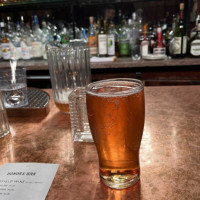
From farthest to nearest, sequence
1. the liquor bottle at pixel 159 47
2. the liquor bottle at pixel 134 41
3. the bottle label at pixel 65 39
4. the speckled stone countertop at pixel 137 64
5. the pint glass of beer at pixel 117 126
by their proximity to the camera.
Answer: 1. the bottle label at pixel 65 39
2. the liquor bottle at pixel 134 41
3. the liquor bottle at pixel 159 47
4. the speckled stone countertop at pixel 137 64
5. the pint glass of beer at pixel 117 126

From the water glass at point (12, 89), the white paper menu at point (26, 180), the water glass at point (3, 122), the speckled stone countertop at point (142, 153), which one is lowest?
the white paper menu at point (26, 180)

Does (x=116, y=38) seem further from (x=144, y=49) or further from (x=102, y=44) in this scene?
(x=144, y=49)

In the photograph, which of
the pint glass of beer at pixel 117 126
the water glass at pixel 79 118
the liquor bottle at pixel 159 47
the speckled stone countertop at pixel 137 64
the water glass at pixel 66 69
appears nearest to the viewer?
the pint glass of beer at pixel 117 126

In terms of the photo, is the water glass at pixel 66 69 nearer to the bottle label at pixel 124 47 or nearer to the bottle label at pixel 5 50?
the bottle label at pixel 124 47

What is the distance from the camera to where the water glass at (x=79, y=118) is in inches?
24.5

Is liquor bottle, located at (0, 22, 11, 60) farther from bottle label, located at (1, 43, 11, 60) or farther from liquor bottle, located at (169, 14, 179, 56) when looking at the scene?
liquor bottle, located at (169, 14, 179, 56)

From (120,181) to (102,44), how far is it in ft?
6.17

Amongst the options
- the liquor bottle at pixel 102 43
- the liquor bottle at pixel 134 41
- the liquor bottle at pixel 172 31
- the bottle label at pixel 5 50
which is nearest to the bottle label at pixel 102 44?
the liquor bottle at pixel 102 43

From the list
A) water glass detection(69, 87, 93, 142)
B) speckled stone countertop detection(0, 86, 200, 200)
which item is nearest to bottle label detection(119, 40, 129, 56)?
speckled stone countertop detection(0, 86, 200, 200)

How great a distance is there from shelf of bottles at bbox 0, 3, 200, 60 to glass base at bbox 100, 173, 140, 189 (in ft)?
5.59

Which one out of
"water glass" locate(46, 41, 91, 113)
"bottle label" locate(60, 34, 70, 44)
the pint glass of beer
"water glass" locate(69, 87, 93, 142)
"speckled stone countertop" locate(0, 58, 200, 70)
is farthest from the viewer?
"bottle label" locate(60, 34, 70, 44)

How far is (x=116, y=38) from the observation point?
7.80ft

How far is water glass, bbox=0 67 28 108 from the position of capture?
32.4 inches

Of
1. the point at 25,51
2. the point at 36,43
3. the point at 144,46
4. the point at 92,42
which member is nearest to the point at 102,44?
the point at 92,42
